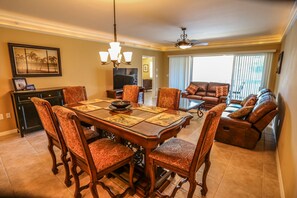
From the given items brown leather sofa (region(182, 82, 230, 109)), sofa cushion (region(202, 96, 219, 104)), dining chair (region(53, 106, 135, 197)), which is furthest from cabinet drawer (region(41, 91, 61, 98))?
sofa cushion (region(202, 96, 219, 104))

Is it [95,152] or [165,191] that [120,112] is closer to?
[95,152]

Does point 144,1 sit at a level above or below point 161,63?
above

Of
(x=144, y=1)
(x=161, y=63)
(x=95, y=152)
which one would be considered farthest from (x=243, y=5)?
(x=161, y=63)

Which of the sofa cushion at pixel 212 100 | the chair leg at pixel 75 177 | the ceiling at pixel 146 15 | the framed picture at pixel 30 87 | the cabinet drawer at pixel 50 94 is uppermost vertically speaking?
the ceiling at pixel 146 15

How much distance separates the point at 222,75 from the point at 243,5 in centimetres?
464

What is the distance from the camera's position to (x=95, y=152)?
5.33ft

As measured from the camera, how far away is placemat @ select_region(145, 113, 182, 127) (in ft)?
5.65

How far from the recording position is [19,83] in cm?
322

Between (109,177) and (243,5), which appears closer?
(109,177)

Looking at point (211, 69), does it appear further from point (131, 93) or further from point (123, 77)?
point (131, 93)

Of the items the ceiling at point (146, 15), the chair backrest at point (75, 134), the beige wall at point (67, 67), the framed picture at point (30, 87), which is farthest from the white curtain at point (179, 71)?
the chair backrest at point (75, 134)

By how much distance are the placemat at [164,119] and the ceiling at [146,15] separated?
177 centimetres

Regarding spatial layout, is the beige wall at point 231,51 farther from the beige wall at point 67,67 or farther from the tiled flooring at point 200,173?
the tiled flooring at point 200,173

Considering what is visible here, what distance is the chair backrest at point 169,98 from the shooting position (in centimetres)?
268
